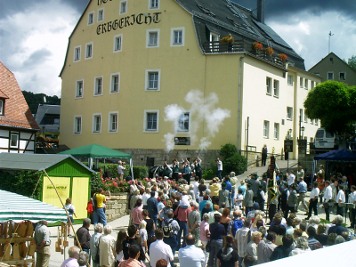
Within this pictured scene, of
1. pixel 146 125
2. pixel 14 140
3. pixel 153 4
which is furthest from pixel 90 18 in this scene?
pixel 14 140

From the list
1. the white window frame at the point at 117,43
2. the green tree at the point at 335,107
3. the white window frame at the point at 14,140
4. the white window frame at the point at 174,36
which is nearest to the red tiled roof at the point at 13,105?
the white window frame at the point at 14,140

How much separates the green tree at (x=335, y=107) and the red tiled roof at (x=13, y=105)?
2007 cm

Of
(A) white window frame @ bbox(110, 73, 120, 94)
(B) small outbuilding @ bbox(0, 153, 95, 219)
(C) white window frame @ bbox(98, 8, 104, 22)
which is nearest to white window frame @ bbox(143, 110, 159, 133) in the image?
(A) white window frame @ bbox(110, 73, 120, 94)

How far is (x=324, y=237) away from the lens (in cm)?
1191

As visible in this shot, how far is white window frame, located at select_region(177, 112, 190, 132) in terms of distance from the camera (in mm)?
40344

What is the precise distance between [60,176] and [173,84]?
2075 cm

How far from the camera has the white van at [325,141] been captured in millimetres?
39031

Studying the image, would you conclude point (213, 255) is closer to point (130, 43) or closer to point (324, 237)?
point (324, 237)

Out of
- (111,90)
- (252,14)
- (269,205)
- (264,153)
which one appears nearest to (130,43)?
(111,90)

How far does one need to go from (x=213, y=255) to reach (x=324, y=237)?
2637 millimetres

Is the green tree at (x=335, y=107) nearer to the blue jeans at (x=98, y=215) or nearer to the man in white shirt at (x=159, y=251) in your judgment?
the blue jeans at (x=98, y=215)

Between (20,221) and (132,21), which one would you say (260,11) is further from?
(20,221)

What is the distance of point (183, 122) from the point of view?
4056 cm

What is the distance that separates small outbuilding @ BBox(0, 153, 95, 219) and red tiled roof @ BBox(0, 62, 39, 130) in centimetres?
1584
